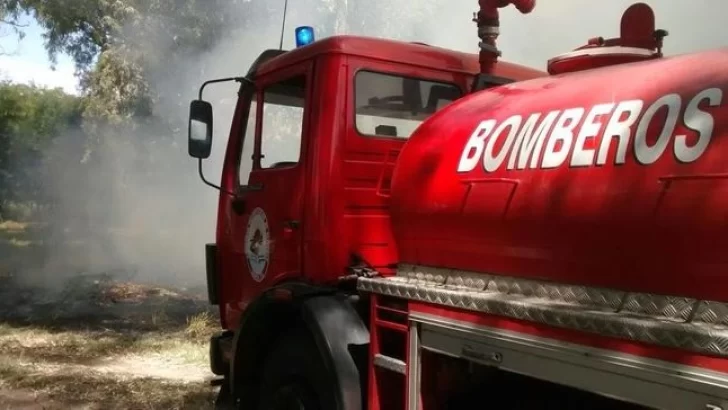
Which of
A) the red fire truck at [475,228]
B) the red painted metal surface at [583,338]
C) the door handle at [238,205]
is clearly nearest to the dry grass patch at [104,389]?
the red fire truck at [475,228]

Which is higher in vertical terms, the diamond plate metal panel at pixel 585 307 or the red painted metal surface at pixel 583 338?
the diamond plate metal panel at pixel 585 307

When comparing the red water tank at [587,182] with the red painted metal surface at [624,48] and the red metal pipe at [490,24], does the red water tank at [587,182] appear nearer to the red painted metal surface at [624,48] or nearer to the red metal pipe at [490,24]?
the red painted metal surface at [624,48]

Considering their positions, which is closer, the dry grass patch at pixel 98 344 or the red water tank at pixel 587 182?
the red water tank at pixel 587 182

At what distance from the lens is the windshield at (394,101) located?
12.2 feet

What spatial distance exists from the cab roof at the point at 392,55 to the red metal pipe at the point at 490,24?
0.38 ft

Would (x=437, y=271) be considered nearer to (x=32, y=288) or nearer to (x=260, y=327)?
(x=260, y=327)

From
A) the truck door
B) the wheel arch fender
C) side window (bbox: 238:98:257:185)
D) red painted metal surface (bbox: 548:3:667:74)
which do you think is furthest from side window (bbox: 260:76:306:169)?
red painted metal surface (bbox: 548:3:667:74)

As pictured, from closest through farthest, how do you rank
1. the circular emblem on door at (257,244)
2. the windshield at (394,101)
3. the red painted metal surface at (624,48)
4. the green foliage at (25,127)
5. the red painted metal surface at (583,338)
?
the red painted metal surface at (583,338) < the red painted metal surface at (624,48) < the windshield at (394,101) < the circular emblem on door at (257,244) < the green foliage at (25,127)

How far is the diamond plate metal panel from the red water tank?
0.04 meters

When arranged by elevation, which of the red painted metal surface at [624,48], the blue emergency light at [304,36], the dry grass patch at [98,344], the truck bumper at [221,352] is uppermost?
the blue emergency light at [304,36]

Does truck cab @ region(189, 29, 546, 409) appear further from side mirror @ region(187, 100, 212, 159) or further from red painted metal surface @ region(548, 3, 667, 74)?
red painted metal surface @ region(548, 3, 667, 74)

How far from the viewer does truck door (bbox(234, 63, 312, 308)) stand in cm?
374

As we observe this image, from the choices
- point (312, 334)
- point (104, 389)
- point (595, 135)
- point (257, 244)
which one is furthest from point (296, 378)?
point (104, 389)

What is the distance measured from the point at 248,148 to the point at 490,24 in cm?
154
